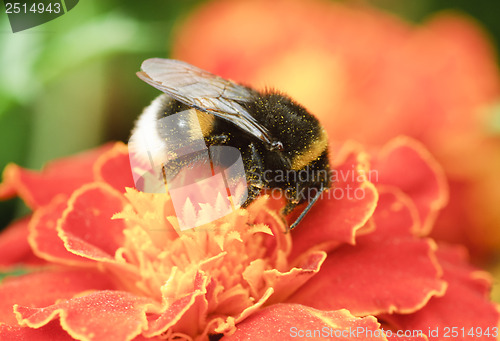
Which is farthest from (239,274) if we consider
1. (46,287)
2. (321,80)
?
(321,80)

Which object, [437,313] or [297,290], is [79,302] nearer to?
[297,290]

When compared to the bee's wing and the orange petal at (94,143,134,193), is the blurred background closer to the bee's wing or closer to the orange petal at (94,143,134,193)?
the orange petal at (94,143,134,193)

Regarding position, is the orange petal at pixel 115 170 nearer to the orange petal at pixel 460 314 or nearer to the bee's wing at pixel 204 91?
the bee's wing at pixel 204 91

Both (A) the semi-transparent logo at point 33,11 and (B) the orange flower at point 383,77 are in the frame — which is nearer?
(A) the semi-transparent logo at point 33,11

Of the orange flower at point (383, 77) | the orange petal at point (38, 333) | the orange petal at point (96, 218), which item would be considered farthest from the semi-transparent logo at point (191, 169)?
the orange flower at point (383, 77)

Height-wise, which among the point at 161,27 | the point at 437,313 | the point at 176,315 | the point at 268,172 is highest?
the point at 161,27

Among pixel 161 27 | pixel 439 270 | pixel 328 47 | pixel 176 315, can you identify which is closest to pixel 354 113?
pixel 328 47
